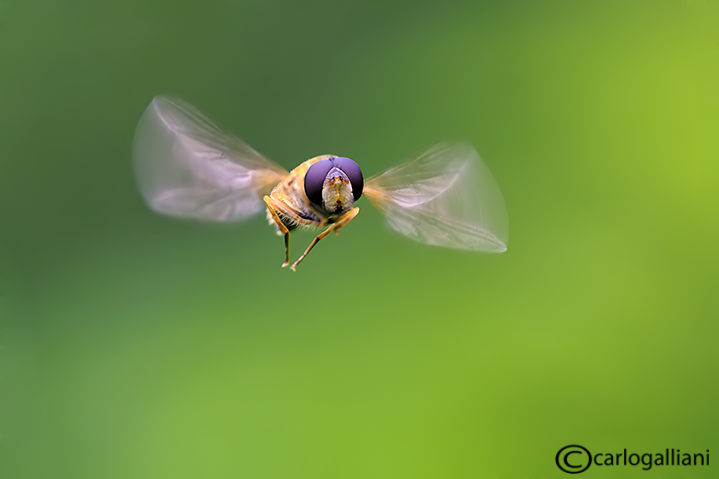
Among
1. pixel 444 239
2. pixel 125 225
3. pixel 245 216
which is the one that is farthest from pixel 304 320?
pixel 444 239

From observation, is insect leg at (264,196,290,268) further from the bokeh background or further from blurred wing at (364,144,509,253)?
the bokeh background

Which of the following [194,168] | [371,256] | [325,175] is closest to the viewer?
[325,175]

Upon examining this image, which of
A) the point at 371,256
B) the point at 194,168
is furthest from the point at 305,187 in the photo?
the point at 371,256

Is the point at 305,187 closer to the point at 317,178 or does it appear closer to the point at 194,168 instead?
the point at 317,178

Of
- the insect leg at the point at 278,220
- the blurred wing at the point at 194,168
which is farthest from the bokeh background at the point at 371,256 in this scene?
the insect leg at the point at 278,220

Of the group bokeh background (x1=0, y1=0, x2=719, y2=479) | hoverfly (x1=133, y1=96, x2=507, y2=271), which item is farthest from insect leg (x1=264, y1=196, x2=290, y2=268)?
bokeh background (x1=0, y1=0, x2=719, y2=479)

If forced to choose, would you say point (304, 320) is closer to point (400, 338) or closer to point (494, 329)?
point (400, 338)

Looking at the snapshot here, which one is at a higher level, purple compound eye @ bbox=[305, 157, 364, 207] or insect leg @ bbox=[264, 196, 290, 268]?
purple compound eye @ bbox=[305, 157, 364, 207]
